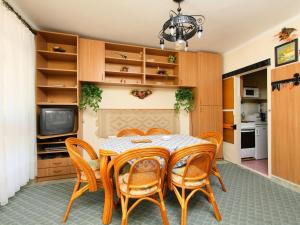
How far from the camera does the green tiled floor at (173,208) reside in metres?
1.79

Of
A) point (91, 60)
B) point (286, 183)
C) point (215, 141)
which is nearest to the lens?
point (215, 141)

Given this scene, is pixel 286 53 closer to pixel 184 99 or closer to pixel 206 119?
pixel 206 119

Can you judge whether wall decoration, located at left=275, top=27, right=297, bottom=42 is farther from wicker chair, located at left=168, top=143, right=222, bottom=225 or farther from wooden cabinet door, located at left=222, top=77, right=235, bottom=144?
wicker chair, located at left=168, top=143, right=222, bottom=225

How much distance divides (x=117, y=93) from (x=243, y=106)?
3548mm

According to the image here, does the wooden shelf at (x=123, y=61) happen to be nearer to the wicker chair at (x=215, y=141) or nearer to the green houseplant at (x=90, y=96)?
the green houseplant at (x=90, y=96)

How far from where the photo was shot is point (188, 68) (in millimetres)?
3738

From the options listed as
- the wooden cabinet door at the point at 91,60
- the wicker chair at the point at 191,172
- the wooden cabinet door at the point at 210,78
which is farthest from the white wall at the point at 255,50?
the wooden cabinet door at the point at 91,60

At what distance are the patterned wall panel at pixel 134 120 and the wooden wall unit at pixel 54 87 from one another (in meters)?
0.54

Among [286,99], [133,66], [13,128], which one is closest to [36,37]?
[13,128]

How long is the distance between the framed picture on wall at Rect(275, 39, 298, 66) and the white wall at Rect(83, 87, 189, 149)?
205 centimetres

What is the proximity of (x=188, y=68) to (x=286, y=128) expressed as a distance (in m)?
2.14

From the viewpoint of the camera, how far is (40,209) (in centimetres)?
202

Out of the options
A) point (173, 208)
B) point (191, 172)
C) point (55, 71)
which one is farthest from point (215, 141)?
point (55, 71)

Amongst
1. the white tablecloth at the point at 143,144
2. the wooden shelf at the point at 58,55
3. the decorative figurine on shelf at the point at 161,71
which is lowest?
the white tablecloth at the point at 143,144
